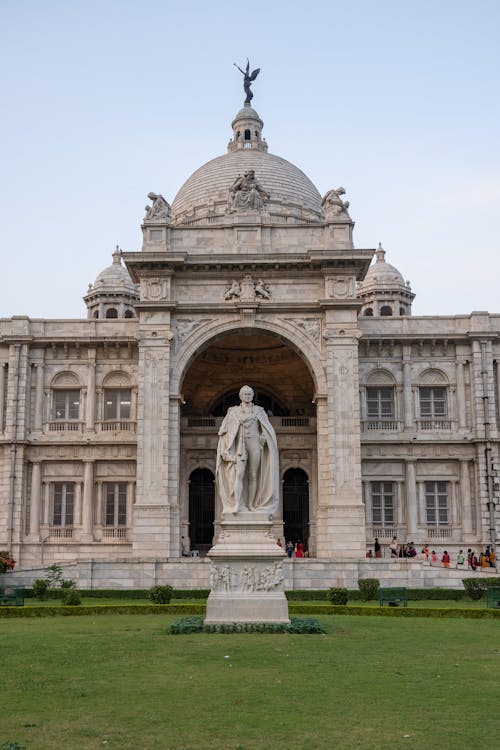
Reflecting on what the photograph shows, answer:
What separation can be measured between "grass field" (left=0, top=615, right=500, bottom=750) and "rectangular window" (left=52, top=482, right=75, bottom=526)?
28.7 meters

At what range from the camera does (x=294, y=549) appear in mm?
45312

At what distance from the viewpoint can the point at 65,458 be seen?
4684 cm

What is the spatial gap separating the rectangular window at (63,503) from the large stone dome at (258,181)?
2163 cm

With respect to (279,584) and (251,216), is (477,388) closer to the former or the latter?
(251,216)

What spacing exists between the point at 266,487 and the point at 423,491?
2931 cm

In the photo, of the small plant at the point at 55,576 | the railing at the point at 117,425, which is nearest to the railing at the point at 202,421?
the railing at the point at 117,425

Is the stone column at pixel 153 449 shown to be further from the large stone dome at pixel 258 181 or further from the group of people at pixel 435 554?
the large stone dome at pixel 258 181

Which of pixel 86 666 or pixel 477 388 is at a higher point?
pixel 477 388

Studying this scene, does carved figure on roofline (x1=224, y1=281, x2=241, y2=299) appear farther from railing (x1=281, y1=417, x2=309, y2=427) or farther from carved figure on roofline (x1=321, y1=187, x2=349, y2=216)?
railing (x1=281, y1=417, x2=309, y2=427)

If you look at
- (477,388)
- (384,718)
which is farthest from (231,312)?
(384,718)

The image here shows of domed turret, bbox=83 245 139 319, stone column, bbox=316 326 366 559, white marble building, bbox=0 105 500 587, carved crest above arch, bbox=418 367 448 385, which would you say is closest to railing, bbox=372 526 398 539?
white marble building, bbox=0 105 500 587

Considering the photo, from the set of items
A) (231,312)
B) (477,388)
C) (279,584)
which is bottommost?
(279,584)

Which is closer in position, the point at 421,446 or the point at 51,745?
the point at 51,745

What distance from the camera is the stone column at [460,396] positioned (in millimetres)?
46969
